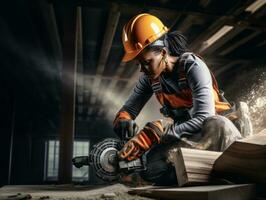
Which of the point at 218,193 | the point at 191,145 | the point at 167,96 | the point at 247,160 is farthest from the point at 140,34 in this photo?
the point at 218,193

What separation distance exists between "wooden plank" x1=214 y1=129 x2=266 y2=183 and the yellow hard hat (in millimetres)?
1497

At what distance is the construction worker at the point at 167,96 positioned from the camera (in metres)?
2.73

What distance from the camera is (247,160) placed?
171 cm

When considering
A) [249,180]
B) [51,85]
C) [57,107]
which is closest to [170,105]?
[249,180]

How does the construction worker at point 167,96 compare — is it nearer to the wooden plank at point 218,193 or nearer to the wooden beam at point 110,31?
the wooden plank at point 218,193

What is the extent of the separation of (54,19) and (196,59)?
9.59 ft

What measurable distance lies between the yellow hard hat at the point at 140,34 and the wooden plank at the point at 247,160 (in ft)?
4.91

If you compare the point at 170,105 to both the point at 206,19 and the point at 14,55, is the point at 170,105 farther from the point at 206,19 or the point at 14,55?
the point at 14,55

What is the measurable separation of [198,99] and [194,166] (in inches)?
35.9

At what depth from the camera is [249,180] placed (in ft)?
5.81

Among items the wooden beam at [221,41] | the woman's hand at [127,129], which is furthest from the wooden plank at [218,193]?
the wooden beam at [221,41]

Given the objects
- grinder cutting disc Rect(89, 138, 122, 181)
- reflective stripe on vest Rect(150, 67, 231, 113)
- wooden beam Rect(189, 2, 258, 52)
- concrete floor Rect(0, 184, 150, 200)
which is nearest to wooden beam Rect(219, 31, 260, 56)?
wooden beam Rect(189, 2, 258, 52)

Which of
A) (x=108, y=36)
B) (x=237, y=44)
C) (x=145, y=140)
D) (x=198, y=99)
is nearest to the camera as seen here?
(x=145, y=140)

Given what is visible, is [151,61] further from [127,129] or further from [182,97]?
[127,129]
